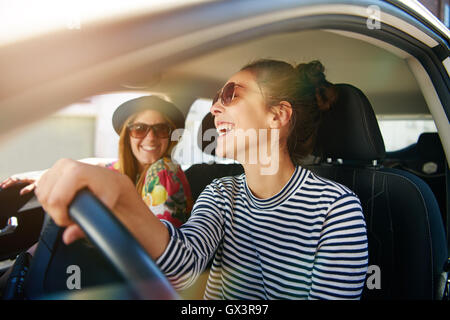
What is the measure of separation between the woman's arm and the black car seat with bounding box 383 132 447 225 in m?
3.03

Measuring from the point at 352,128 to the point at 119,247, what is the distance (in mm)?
1052

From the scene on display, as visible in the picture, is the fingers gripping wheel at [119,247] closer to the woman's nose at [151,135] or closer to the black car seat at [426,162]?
the woman's nose at [151,135]

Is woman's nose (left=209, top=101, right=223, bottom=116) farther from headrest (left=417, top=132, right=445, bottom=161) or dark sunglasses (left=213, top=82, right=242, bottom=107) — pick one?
headrest (left=417, top=132, right=445, bottom=161)

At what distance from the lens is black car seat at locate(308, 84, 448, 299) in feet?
3.76

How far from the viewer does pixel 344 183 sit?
135 centimetres

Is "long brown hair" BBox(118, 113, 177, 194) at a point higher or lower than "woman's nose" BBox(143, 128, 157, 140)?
lower

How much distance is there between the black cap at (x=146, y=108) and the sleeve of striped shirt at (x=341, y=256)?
774 mm

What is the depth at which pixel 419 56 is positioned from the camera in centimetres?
133

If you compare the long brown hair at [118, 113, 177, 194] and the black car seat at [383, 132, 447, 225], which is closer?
the long brown hair at [118, 113, 177, 194]

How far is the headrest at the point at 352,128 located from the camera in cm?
123

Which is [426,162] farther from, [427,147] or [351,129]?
[351,129]

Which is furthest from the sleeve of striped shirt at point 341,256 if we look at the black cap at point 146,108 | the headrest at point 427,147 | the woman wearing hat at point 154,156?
the headrest at point 427,147

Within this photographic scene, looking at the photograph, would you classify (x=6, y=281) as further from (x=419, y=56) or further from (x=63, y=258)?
(x=419, y=56)

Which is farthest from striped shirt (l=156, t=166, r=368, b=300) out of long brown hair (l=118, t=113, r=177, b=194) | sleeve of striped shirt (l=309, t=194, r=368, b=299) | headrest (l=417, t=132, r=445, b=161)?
headrest (l=417, t=132, r=445, b=161)
